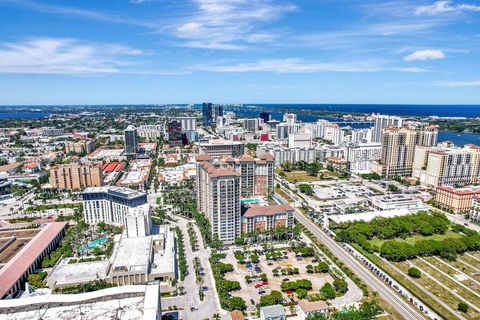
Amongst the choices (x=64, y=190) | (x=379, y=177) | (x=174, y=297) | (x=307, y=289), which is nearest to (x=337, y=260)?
(x=307, y=289)

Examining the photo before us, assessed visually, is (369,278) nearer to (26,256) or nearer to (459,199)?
(459,199)

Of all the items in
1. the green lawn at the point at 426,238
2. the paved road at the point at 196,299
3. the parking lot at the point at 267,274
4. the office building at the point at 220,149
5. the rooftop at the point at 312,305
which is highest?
the office building at the point at 220,149

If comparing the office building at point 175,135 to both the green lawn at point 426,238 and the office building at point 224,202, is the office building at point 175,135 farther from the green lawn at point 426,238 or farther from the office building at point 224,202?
the green lawn at point 426,238

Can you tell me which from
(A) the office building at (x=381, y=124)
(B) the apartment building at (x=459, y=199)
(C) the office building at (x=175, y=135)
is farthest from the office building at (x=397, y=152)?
(C) the office building at (x=175, y=135)

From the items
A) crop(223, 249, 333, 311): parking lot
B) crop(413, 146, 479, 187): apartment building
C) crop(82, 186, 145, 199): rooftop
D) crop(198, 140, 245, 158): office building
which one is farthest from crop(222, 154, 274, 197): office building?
crop(413, 146, 479, 187): apartment building

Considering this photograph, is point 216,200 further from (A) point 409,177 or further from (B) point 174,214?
(A) point 409,177

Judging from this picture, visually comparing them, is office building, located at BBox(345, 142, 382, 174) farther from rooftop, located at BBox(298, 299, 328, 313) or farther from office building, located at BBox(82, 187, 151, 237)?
rooftop, located at BBox(298, 299, 328, 313)

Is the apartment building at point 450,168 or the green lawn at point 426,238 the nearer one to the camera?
the green lawn at point 426,238
